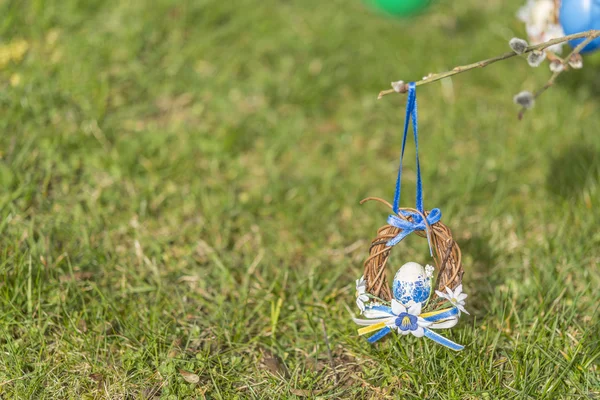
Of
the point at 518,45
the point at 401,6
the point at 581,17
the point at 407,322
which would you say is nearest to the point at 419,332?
the point at 407,322

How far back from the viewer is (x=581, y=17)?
2.71 metres

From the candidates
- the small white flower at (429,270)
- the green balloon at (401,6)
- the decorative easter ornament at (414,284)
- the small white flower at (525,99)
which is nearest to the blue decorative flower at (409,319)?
the decorative easter ornament at (414,284)

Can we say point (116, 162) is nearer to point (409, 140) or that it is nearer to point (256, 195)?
point (256, 195)

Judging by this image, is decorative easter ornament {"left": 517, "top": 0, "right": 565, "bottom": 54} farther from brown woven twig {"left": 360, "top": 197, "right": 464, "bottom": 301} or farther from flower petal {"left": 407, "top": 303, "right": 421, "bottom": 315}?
flower petal {"left": 407, "top": 303, "right": 421, "bottom": 315}

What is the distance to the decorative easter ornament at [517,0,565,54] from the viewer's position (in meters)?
2.83

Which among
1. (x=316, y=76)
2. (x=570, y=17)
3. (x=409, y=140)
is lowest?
(x=409, y=140)

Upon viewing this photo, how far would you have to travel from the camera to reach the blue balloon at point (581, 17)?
8.80 ft

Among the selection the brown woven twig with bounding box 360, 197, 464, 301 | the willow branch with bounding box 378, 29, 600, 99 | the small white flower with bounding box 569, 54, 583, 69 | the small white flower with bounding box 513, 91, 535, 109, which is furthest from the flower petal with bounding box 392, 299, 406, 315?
the small white flower with bounding box 569, 54, 583, 69

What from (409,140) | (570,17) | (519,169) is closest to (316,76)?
(409,140)

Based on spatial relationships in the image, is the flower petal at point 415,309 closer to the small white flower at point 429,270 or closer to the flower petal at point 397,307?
the flower petal at point 397,307

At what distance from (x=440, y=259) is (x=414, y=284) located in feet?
0.42

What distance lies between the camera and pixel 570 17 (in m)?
2.76

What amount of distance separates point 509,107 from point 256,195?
168 centimetres

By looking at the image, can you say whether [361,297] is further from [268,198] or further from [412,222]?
[268,198]
